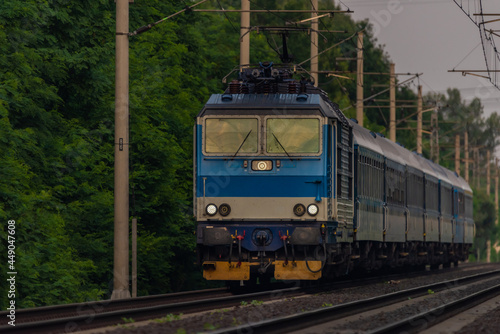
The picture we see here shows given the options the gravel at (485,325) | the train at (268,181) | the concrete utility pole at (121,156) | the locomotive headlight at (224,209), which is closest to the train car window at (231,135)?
the train at (268,181)

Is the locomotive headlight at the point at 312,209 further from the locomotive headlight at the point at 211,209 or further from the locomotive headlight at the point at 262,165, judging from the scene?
the locomotive headlight at the point at 211,209

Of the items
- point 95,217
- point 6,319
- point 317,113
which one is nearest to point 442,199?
point 95,217

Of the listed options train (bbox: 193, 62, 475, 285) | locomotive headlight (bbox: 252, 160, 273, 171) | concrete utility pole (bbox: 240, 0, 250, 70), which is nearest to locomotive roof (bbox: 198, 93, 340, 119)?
train (bbox: 193, 62, 475, 285)

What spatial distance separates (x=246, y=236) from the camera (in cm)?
1984

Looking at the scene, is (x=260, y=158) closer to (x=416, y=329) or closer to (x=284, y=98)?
(x=284, y=98)

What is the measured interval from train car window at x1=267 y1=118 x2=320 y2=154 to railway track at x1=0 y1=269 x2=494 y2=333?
Answer: 300 cm

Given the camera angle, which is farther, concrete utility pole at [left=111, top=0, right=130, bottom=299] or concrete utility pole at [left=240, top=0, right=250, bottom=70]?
concrete utility pole at [left=240, top=0, right=250, bottom=70]

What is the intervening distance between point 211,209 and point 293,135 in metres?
2.23

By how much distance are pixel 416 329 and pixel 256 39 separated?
4057 centimetres

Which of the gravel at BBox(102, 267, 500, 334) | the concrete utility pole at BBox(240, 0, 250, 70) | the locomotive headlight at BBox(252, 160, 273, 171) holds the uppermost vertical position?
the concrete utility pole at BBox(240, 0, 250, 70)

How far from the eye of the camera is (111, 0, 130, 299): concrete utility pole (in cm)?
2070

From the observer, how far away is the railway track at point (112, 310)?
13.2 metres

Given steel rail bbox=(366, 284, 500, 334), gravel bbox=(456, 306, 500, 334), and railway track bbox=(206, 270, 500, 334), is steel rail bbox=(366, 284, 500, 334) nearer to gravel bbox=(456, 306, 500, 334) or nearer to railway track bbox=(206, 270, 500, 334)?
Result: railway track bbox=(206, 270, 500, 334)

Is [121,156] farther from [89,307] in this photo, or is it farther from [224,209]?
[89,307]
